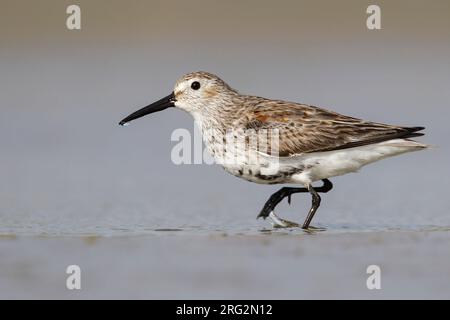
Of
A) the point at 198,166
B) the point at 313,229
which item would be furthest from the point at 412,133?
the point at 198,166

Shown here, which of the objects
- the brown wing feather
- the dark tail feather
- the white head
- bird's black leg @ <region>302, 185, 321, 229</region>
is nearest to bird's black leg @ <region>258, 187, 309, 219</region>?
bird's black leg @ <region>302, 185, 321, 229</region>

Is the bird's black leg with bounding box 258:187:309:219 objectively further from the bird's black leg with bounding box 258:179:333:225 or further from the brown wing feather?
the brown wing feather

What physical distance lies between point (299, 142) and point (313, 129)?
24 centimetres

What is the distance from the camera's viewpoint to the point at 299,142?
367 inches

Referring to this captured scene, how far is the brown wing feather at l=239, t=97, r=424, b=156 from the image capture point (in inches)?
367

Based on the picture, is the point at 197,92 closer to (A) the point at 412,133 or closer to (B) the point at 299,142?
(B) the point at 299,142

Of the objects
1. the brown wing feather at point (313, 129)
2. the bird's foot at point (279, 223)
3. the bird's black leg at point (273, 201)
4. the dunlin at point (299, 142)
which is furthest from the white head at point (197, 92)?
the bird's foot at point (279, 223)

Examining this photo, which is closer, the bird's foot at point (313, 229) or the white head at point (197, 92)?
the bird's foot at point (313, 229)

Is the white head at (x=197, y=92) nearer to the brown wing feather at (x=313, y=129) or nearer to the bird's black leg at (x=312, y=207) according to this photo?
the brown wing feather at (x=313, y=129)

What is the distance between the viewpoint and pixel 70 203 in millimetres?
10820

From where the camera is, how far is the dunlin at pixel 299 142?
365 inches

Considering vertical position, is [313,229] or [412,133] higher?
[412,133]

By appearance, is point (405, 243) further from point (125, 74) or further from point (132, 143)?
point (125, 74)
